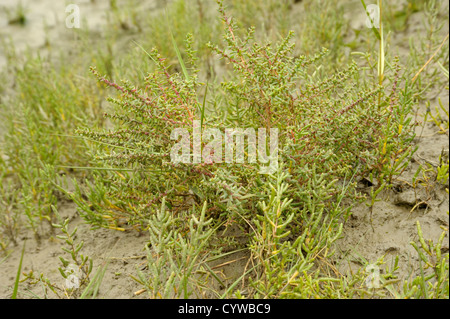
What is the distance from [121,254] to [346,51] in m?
2.45

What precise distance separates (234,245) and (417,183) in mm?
980

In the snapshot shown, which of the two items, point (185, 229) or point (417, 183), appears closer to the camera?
point (185, 229)

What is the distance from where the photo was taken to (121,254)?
6.90 ft

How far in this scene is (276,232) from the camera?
155cm

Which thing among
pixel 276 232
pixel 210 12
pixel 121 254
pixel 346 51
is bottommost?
pixel 121 254

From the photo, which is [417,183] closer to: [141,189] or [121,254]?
[141,189]

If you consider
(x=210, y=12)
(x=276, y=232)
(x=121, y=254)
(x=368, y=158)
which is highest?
(x=210, y=12)

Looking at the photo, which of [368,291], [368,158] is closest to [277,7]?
[368,158]
